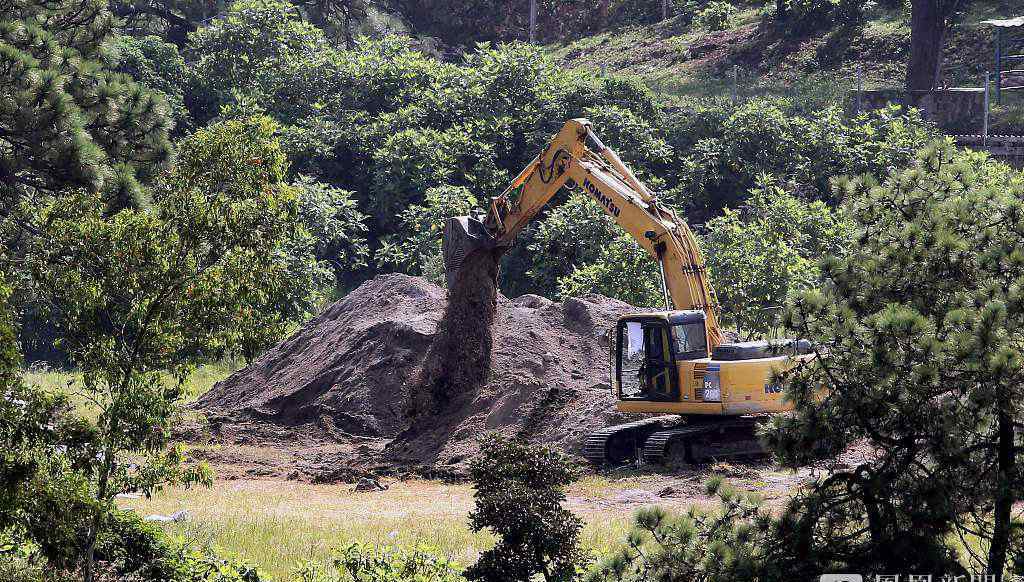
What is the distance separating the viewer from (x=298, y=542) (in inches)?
526

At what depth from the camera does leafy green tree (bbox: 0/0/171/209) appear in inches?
681

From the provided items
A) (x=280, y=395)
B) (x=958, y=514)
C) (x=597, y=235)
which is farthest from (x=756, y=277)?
(x=958, y=514)

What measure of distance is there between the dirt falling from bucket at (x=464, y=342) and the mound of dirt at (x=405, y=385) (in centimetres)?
14

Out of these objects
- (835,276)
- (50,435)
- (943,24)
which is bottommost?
(50,435)

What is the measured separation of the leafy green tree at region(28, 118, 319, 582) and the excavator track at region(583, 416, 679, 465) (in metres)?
8.65

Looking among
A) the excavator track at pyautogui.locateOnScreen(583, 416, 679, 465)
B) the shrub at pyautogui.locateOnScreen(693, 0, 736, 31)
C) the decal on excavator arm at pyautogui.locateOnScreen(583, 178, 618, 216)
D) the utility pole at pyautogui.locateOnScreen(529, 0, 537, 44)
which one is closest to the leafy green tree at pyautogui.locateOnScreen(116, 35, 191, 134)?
the utility pole at pyautogui.locateOnScreen(529, 0, 537, 44)

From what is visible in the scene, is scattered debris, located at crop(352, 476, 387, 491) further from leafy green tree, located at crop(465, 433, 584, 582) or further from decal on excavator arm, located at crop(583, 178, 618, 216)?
leafy green tree, located at crop(465, 433, 584, 582)

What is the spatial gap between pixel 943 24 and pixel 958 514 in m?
33.5

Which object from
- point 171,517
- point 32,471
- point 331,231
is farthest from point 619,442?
point 331,231

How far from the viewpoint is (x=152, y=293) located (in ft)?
31.6

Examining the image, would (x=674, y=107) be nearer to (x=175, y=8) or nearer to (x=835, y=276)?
(x=175, y=8)

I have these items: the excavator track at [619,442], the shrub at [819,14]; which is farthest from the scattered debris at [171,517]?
the shrub at [819,14]

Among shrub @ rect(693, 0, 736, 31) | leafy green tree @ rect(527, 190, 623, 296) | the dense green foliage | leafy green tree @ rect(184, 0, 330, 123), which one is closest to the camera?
leafy green tree @ rect(527, 190, 623, 296)

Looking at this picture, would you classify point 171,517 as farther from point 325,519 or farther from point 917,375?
point 917,375
